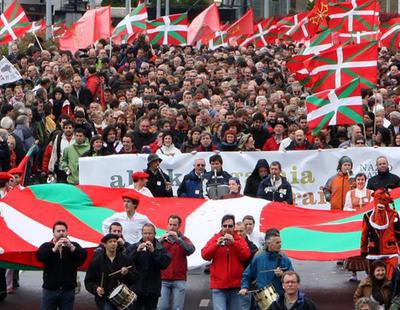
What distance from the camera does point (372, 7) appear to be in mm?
32562

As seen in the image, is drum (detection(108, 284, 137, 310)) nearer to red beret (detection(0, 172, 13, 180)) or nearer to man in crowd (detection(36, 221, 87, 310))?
man in crowd (detection(36, 221, 87, 310))

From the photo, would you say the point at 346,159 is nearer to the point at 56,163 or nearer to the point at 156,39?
Answer: the point at 56,163

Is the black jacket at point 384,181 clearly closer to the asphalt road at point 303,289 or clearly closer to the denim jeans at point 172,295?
the asphalt road at point 303,289

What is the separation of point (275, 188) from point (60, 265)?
13.7ft

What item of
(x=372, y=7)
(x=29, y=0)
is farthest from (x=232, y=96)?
(x=29, y=0)

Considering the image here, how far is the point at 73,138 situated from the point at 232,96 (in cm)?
620

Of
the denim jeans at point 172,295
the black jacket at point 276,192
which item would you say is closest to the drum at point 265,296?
the denim jeans at point 172,295

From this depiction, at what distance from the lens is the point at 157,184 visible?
20453mm

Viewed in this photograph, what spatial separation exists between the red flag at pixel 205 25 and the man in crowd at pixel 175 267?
24.6 meters

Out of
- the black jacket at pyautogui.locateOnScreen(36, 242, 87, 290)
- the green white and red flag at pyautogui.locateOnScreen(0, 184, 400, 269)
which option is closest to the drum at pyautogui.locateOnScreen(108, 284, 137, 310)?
the black jacket at pyautogui.locateOnScreen(36, 242, 87, 290)

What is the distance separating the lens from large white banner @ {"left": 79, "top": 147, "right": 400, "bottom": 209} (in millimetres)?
21891

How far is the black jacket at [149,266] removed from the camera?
16375mm

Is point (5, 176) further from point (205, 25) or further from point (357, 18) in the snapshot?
point (205, 25)

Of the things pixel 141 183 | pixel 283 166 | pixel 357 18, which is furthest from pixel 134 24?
pixel 141 183
